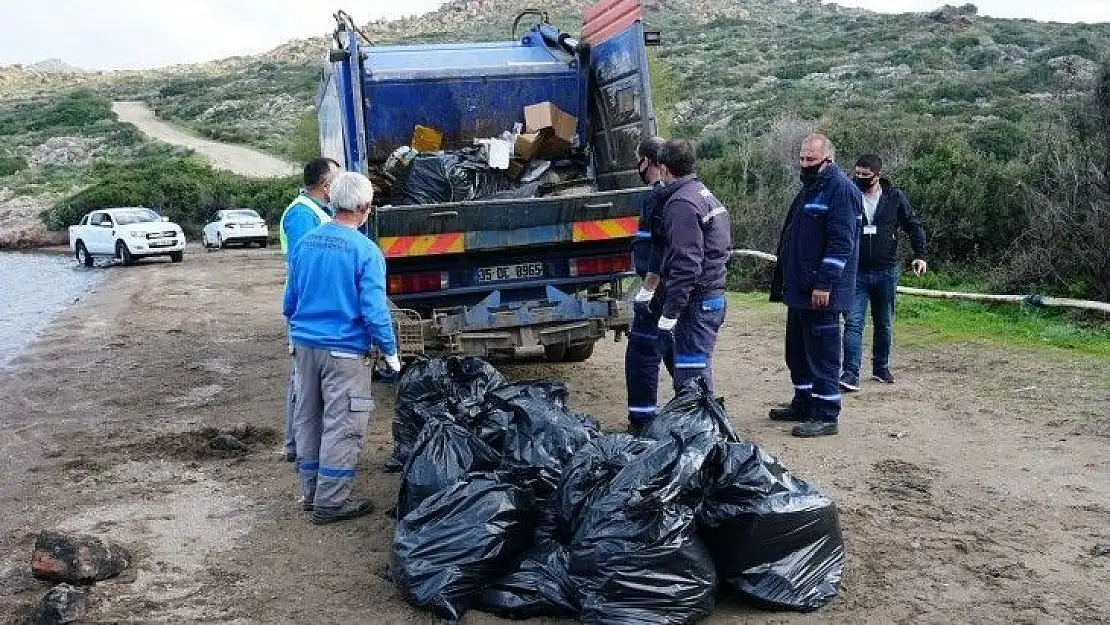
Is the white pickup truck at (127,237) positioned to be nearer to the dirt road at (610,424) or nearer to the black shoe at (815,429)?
the dirt road at (610,424)

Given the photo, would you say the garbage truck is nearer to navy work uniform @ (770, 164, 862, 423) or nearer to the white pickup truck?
navy work uniform @ (770, 164, 862, 423)

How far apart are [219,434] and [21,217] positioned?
35485mm

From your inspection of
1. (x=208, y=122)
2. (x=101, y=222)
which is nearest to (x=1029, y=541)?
(x=101, y=222)

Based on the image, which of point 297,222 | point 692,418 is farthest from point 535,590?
point 297,222

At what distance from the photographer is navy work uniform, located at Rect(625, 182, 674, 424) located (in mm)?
5750

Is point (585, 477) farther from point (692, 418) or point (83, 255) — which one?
point (83, 255)

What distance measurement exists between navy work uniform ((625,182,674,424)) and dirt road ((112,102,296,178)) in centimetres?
3745

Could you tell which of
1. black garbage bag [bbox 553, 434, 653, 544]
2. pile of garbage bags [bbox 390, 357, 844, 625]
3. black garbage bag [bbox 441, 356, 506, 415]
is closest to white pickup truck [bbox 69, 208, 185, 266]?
black garbage bag [bbox 441, 356, 506, 415]

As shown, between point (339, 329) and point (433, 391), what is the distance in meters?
1.07

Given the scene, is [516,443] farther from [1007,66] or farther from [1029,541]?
[1007,66]

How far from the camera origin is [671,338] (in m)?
5.76

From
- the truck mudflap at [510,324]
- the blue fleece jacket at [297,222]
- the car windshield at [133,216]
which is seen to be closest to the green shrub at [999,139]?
the truck mudflap at [510,324]

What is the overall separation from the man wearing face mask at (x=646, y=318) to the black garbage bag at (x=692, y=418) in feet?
4.46

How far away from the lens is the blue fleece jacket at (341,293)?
468cm
